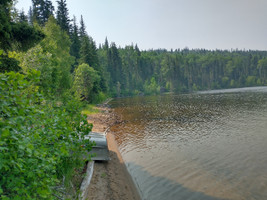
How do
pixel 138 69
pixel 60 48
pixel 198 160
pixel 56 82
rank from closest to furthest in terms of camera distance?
pixel 198 160 < pixel 56 82 < pixel 60 48 < pixel 138 69

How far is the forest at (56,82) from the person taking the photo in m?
3.47

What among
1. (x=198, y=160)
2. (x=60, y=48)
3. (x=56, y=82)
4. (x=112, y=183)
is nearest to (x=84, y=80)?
(x=60, y=48)

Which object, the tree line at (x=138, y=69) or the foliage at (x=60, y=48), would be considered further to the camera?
the tree line at (x=138, y=69)

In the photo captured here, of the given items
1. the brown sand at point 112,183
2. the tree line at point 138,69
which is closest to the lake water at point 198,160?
the brown sand at point 112,183

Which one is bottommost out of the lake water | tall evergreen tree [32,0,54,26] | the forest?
the lake water

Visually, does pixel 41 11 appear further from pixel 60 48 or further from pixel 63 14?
pixel 60 48

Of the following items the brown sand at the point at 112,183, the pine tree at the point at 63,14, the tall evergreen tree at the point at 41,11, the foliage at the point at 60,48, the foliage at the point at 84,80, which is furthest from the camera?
the pine tree at the point at 63,14

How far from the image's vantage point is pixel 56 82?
80.9 ft

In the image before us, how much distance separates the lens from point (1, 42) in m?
9.55

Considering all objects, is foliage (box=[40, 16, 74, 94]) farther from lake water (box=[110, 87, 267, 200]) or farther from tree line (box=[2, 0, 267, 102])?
lake water (box=[110, 87, 267, 200])

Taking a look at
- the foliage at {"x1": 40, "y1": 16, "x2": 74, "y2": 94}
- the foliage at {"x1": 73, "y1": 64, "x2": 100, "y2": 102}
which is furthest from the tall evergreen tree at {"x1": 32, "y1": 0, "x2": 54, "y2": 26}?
the foliage at {"x1": 73, "y1": 64, "x2": 100, "y2": 102}

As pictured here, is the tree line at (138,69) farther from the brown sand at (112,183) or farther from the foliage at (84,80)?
the brown sand at (112,183)

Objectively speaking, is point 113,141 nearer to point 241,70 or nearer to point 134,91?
point 134,91

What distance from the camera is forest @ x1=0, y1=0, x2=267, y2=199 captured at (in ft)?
11.4
